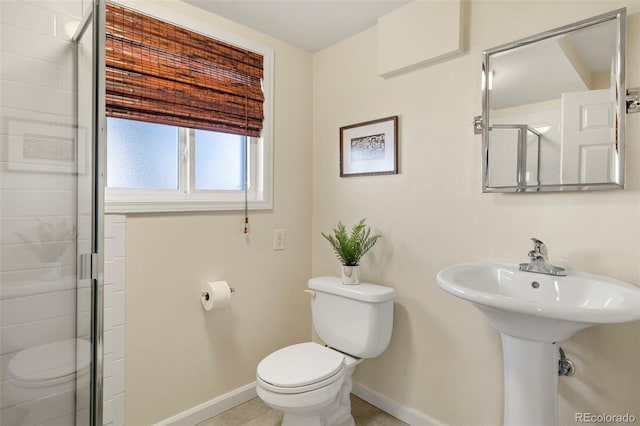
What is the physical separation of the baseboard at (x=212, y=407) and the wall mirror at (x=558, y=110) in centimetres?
177

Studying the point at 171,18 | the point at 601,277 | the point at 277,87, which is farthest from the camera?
the point at 277,87

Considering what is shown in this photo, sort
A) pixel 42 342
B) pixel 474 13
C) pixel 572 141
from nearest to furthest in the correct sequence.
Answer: pixel 42 342, pixel 572 141, pixel 474 13

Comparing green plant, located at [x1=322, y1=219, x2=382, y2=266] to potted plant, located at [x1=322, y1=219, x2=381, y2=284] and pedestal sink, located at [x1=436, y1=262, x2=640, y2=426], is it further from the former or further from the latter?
pedestal sink, located at [x1=436, y1=262, x2=640, y2=426]

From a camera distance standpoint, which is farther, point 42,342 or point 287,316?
point 287,316

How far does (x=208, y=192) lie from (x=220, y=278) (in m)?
0.50

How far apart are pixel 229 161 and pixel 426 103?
119 cm

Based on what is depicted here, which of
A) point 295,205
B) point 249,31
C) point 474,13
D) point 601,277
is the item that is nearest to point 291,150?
point 295,205

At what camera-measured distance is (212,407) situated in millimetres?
2025

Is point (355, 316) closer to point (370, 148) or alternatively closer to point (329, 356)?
point (329, 356)

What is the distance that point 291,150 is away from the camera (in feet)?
7.87

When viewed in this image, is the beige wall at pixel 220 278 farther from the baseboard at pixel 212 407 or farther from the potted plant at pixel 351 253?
the potted plant at pixel 351 253

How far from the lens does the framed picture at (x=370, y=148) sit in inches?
80.4

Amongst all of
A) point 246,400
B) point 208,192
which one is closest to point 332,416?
point 246,400

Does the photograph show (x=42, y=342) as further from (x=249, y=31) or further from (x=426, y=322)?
(x=249, y=31)
